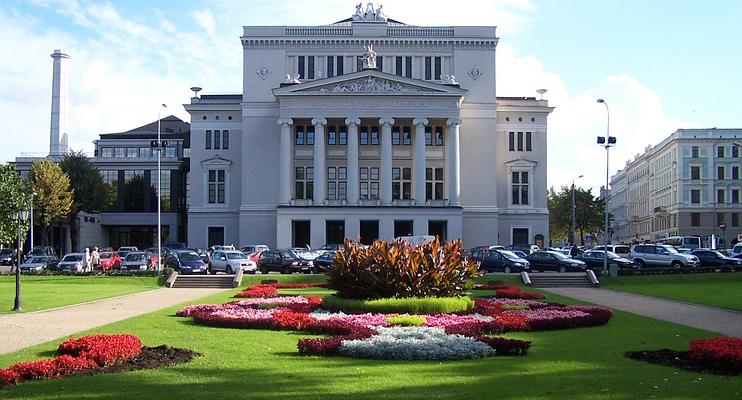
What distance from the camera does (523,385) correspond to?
12328mm

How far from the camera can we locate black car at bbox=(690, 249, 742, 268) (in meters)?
52.0

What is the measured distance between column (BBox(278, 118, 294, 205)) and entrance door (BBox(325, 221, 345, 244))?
16.2ft

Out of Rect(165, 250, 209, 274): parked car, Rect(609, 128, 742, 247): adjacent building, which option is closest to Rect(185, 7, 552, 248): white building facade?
Rect(165, 250, 209, 274): parked car

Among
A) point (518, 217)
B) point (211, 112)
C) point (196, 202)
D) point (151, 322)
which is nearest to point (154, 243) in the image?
point (196, 202)

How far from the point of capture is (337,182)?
8369 centimetres

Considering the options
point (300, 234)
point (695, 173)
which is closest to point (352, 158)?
point (300, 234)

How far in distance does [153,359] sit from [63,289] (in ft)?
93.1

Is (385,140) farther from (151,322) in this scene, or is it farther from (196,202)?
(151,322)

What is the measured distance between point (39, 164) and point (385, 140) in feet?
117

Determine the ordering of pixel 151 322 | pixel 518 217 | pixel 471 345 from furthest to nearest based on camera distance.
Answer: pixel 518 217 → pixel 151 322 → pixel 471 345

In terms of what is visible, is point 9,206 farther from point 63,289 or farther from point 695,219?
point 695,219

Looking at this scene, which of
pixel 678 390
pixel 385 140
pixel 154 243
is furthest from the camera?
pixel 154 243

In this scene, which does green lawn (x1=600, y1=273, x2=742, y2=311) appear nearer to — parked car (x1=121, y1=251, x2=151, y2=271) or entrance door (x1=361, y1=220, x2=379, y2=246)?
parked car (x1=121, y1=251, x2=151, y2=271)

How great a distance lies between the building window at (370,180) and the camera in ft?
274
